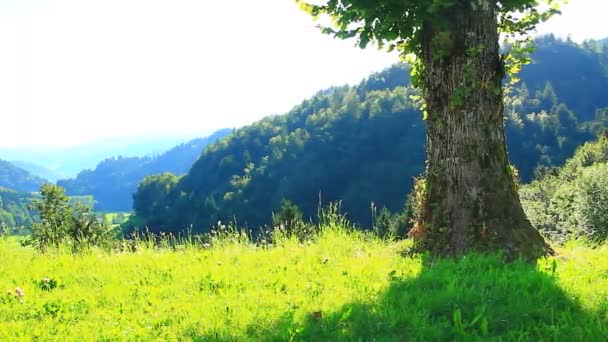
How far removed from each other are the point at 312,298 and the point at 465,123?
333cm

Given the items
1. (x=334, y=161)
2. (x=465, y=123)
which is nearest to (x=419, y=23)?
(x=465, y=123)

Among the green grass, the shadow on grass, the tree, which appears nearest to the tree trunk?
the tree

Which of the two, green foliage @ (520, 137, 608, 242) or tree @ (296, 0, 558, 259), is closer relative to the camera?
tree @ (296, 0, 558, 259)

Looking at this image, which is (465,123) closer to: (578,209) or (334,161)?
(578,209)

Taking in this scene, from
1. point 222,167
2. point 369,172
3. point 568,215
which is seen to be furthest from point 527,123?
point 568,215

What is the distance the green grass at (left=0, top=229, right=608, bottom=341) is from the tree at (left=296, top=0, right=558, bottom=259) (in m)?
0.70

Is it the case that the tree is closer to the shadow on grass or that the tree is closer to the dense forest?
the shadow on grass

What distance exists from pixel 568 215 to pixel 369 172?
109 meters

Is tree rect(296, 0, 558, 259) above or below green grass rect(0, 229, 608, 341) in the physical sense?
above

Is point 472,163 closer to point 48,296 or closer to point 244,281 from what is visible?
point 244,281

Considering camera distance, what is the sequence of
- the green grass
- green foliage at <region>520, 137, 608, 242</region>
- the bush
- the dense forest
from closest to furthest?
the green grass < green foliage at <region>520, 137, 608, 242</region> < the bush < the dense forest

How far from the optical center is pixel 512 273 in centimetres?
575

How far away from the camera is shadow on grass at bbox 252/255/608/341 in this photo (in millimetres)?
4453

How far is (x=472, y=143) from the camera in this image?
7223mm
